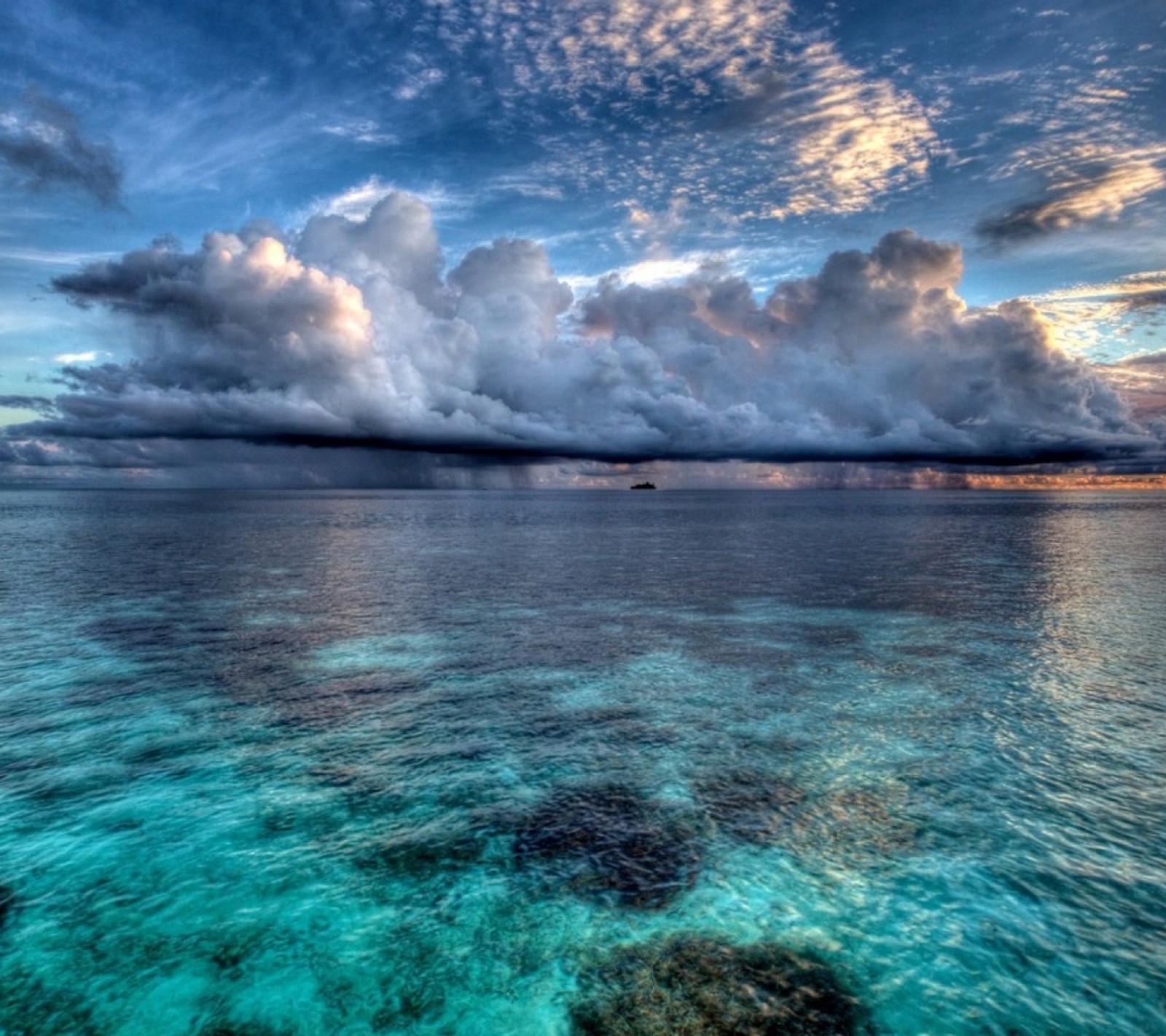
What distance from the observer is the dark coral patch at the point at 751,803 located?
15.4 meters

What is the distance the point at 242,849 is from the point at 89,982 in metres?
3.89

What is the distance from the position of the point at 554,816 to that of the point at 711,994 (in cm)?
618

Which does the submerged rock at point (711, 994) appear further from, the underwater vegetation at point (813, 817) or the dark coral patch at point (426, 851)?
the dark coral patch at point (426, 851)

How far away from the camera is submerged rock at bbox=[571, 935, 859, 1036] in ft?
32.5

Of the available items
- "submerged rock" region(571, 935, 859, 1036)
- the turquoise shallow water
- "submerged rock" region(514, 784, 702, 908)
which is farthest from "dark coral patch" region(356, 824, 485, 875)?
"submerged rock" region(571, 935, 859, 1036)

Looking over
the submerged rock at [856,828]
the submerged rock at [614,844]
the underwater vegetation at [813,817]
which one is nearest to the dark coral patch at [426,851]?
the submerged rock at [614,844]

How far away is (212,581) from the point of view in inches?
2185

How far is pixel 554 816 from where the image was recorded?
53.1 ft

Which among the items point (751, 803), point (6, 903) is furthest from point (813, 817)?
point (6, 903)

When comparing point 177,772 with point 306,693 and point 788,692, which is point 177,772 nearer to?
point 306,693

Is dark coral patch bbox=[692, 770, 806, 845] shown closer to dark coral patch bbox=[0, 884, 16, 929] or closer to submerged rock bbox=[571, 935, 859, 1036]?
submerged rock bbox=[571, 935, 859, 1036]

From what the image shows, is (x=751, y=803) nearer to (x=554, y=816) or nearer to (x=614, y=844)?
(x=614, y=844)

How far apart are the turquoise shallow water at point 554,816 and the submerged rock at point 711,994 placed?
1.15ft

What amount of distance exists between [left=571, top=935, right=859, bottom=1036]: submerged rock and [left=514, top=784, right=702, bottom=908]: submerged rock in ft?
4.84
